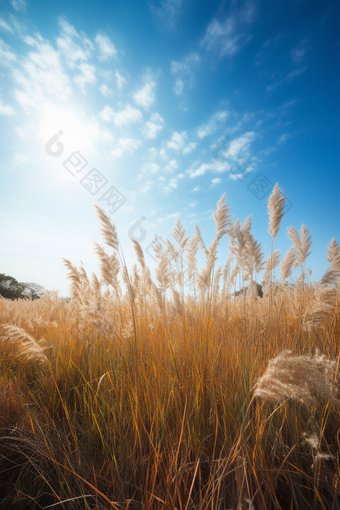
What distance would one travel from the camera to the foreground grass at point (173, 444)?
1.02m

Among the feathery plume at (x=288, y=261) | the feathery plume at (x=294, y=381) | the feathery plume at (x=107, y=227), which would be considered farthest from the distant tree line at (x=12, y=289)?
the feathery plume at (x=294, y=381)

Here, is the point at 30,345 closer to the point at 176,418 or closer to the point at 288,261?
the point at 176,418

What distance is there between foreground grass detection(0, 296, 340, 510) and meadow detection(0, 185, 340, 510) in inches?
0.4

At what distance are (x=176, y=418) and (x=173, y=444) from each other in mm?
278

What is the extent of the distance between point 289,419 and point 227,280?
13.3 ft

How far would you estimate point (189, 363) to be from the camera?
74.1 inches

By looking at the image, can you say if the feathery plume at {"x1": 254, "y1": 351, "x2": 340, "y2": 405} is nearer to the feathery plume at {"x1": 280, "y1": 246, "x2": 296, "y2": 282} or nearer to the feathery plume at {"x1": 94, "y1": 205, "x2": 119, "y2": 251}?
the feathery plume at {"x1": 94, "y1": 205, "x2": 119, "y2": 251}

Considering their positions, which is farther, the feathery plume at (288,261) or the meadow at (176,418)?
the feathery plume at (288,261)

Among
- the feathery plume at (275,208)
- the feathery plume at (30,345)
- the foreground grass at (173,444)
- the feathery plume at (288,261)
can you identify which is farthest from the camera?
the feathery plume at (288,261)

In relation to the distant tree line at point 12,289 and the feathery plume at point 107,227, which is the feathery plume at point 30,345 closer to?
the feathery plume at point 107,227

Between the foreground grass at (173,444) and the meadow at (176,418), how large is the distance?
11mm

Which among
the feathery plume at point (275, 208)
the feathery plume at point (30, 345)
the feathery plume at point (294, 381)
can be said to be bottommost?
the feathery plume at point (30, 345)

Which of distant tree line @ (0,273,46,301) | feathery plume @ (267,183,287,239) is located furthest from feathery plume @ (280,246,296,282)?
distant tree line @ (0,273,46,301)

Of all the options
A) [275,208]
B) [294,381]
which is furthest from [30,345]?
[275,208]
